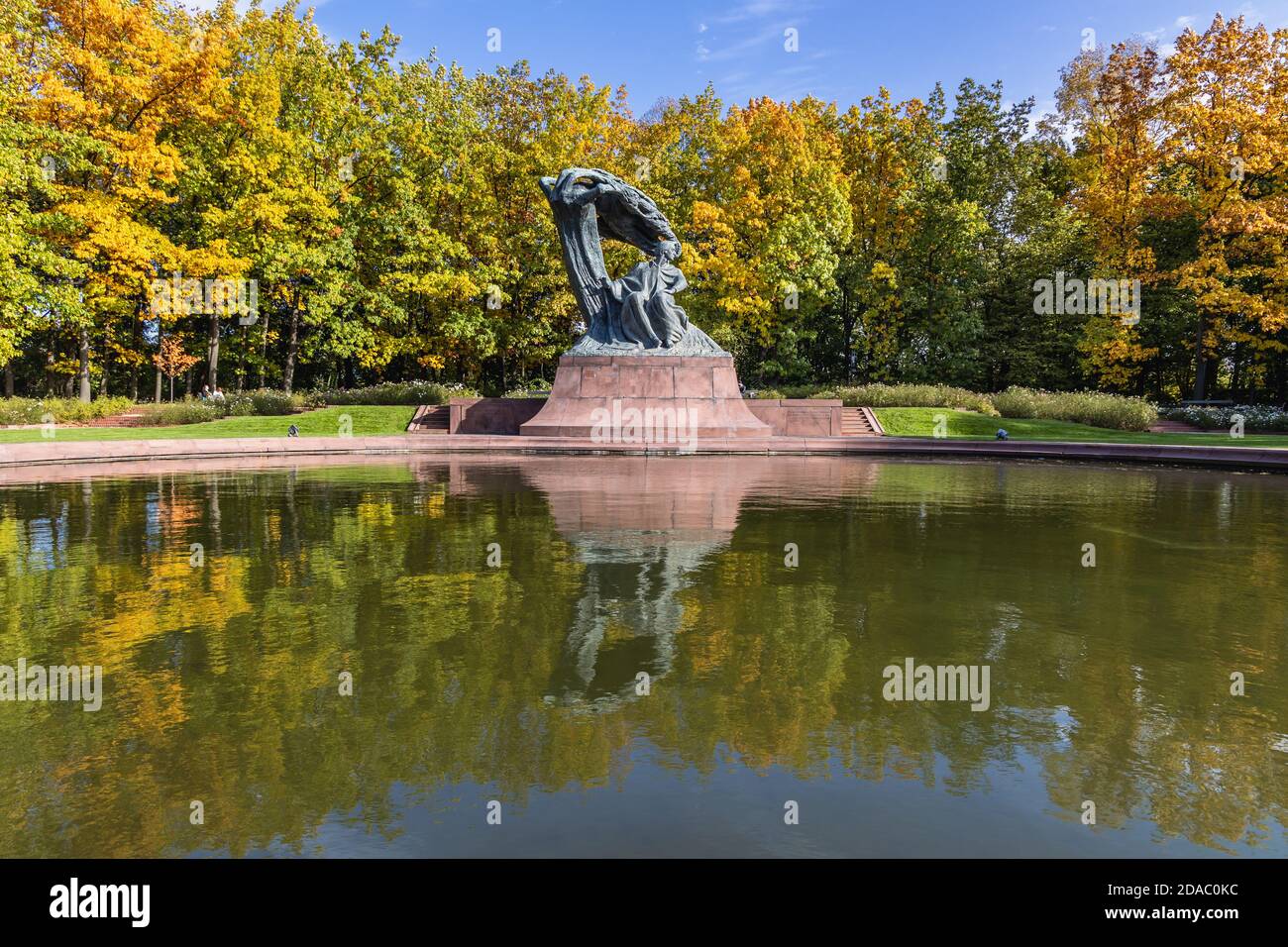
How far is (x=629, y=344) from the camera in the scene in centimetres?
3081

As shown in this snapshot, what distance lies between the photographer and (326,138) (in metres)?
41.6

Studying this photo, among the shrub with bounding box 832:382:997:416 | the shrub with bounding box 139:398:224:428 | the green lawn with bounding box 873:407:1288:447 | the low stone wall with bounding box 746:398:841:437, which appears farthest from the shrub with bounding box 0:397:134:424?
the green lawn with bounding box 873:407:1288:447

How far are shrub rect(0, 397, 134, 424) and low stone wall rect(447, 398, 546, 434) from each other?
1264 cm

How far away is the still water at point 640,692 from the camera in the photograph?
3404 mm

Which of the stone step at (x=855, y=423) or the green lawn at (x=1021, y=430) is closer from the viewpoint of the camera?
the green lawn at (x=1021, y=430)

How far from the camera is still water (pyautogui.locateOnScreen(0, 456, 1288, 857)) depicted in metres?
3.40

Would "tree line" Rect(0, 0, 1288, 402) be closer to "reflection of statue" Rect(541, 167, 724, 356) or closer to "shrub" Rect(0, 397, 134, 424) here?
"shrub" Rect(0, 397, 134, 424)

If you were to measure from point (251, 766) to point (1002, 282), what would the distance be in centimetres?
4970

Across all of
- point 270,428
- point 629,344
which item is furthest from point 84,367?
point 629,344

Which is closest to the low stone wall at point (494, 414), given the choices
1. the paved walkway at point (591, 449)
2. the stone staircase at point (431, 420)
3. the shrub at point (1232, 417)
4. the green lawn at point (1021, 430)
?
the stone staircase at point (431, 420)

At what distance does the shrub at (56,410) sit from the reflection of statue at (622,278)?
17.7m

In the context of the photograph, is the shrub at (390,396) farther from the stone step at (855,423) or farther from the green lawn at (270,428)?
the stone step at (855,423)
